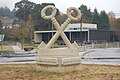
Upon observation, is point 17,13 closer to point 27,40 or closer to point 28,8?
point 28,8

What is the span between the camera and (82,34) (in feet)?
299

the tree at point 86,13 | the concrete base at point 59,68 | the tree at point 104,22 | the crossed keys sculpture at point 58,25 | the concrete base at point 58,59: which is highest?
the tree at point 86,13

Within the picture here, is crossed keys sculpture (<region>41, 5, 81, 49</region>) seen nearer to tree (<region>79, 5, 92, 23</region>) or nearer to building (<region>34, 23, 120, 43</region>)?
building (<region>34, 23, 120, 43</region>)

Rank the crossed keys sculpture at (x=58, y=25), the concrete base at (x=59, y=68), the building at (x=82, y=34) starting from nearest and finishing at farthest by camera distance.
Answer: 1. the concrete base at (x=59, y=68)
2. the crossed keys sculpture at (x=58, y=25)
3. the building at (x=82, y=34)

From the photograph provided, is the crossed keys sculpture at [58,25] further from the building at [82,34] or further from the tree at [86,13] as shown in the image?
the tree at [86,13]

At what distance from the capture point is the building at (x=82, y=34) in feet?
286

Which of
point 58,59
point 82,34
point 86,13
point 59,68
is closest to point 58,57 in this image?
point 58,59

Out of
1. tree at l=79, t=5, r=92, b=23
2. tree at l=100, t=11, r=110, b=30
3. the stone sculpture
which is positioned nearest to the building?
tree at l=100, t=11, r=110, b=30

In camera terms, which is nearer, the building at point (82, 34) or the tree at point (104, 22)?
the building at point (82, 34)

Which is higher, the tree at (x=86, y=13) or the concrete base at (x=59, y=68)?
the tree at (x=86, y=13)

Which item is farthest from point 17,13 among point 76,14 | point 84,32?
point 76,14

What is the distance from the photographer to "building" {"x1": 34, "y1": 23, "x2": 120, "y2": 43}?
8719 cm

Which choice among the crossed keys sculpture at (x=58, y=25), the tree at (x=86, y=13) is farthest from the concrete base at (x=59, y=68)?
the tree at (x=86, y=13)


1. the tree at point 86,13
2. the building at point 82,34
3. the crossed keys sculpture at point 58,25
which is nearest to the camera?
the crossed keys sculpture at point 58,25
